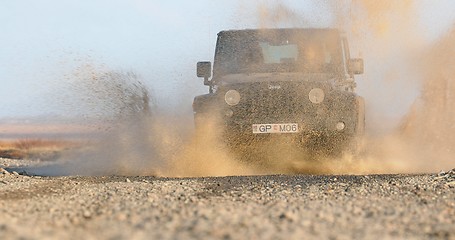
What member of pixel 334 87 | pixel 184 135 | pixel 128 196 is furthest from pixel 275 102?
pixel 128 196

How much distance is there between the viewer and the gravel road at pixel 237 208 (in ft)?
13.7

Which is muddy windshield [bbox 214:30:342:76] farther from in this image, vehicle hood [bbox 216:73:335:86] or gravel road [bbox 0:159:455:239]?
gravel road [bbox 0:159:455:239]

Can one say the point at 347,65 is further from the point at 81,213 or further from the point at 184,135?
the point at 81,213

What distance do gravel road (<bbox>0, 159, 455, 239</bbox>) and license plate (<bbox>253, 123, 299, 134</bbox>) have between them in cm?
79

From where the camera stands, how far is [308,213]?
5.09m

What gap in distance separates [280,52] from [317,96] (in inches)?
40.9

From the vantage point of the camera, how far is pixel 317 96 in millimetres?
9281

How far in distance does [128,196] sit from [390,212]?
237 cm

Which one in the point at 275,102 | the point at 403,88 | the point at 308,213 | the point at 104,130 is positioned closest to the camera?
the point at 308,213

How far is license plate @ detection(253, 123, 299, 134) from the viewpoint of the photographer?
923 cm

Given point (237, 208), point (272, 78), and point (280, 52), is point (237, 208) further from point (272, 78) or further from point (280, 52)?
point (280, 52)

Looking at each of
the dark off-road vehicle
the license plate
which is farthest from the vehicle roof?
the license plate

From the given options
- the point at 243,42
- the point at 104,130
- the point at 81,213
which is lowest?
the point at 104,130

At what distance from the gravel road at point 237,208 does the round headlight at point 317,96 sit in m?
1.11
